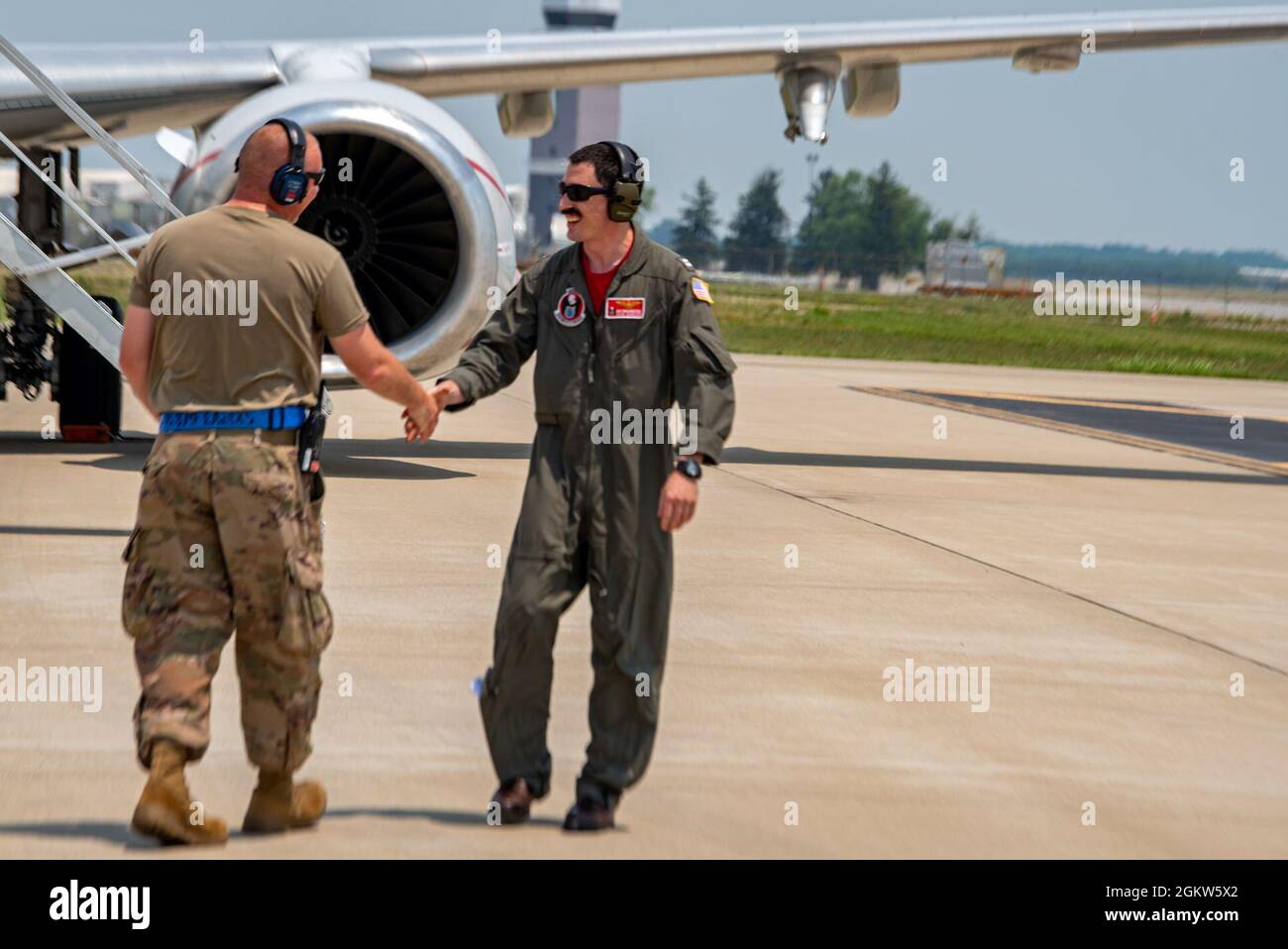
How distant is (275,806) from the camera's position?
16.8ft

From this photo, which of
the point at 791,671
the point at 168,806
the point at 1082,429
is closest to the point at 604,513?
the point at 168,806

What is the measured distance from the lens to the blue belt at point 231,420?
5.04 meters

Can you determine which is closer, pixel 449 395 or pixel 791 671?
pixel 449 395

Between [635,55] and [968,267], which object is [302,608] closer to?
[635,55]

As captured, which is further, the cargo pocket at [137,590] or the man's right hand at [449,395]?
the man's right hand at [449,395]

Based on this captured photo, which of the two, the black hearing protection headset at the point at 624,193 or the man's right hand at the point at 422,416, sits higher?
the black hearing protection headset at the point at 624,193

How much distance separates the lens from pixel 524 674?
17.4 ft

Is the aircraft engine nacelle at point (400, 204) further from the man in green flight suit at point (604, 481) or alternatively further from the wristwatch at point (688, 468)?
the wristwatch at point (688, 468)

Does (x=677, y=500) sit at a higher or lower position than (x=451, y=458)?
higher

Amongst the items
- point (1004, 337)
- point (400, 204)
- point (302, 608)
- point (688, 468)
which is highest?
point (400, 204)

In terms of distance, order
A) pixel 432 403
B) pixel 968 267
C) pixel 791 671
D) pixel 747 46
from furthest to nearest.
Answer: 1. pixel 968 267
2. pixel 747 46
3. pixel 791 671
4. pixel 432 403

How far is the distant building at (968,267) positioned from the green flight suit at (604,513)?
303 feet

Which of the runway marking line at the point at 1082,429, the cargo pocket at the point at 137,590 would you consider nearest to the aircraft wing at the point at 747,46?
the runway marking line at the point at 1082,429

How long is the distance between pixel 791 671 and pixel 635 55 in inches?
333
